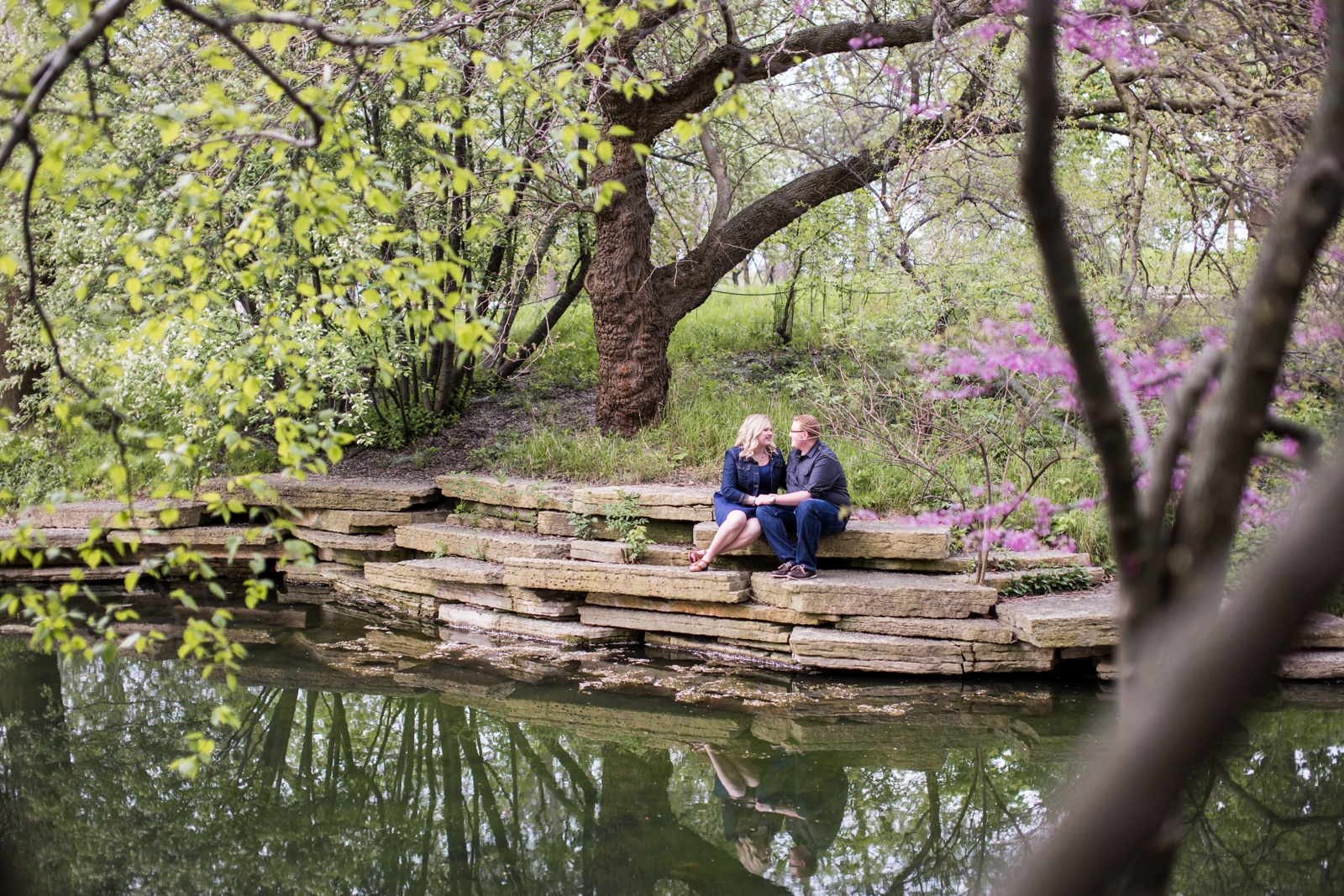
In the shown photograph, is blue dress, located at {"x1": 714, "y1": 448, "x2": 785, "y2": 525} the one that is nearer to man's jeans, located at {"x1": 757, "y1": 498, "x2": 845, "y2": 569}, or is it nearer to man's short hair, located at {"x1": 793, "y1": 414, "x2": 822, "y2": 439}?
man's jeans, located at {"x1": 757, "y1": 498, "x2": 845, "y2": 569}

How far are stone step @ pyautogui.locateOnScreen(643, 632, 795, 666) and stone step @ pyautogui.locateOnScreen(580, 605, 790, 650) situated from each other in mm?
58

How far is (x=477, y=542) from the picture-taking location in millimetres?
7734

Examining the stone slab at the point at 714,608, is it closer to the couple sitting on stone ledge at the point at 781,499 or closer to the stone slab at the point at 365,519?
the couple sitting on stone ledge at the point at 781,499

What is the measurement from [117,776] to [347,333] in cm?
402

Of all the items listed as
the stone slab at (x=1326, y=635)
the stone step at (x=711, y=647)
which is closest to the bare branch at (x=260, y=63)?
the stone step at (x=711, y=647)

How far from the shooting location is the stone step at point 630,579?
668cm

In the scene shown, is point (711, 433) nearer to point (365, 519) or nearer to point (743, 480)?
point (743, 480)

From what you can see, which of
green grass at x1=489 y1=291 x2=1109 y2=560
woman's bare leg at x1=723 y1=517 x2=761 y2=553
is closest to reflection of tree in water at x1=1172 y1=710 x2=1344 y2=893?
green grass at x1=489 y1=291 x2=1109 y2=560

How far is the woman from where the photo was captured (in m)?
6.70

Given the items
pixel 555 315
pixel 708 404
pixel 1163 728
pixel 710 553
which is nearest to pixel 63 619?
pixel 1163 728

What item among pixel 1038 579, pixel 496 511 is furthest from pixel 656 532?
pixel 1038 579

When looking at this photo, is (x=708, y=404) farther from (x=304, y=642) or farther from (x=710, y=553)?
(x=304, y=642)

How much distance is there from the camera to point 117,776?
17.1 ft

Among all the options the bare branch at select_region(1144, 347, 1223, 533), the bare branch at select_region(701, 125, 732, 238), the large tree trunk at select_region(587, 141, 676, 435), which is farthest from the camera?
the bare branch at select_region(701, 125, 732, 238)
